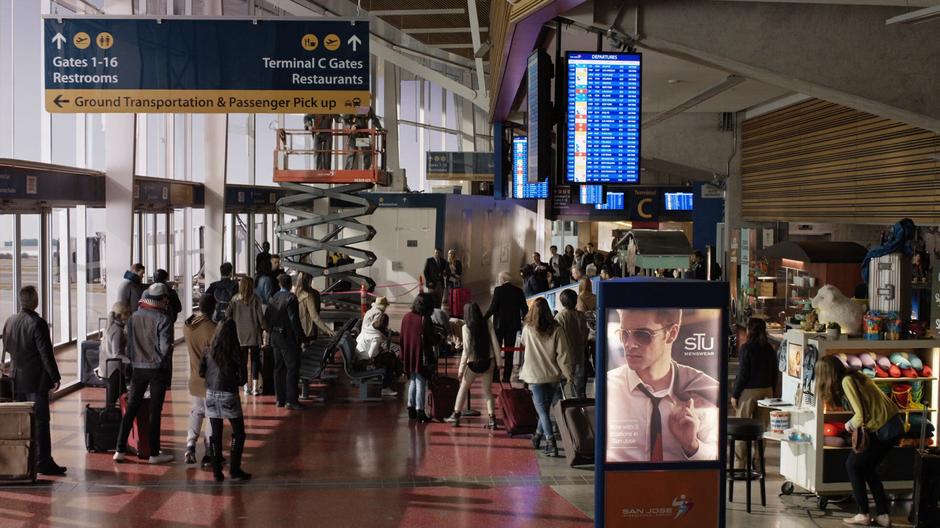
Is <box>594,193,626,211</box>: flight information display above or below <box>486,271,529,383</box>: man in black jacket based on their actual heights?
above

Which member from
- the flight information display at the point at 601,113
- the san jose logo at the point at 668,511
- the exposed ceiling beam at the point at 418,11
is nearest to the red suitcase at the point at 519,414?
the flight information display at the point at 601,113

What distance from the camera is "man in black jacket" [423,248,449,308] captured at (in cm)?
2034

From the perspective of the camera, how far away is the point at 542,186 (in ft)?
49.7

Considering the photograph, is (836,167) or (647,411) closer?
(647,411)

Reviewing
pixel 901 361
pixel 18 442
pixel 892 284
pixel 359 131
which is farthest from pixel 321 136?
pixel 901 361

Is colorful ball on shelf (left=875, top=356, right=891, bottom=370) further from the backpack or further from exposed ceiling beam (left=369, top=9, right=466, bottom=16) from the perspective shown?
exposed ceiling beam (left=369, top=9, right=466, bottom=16)

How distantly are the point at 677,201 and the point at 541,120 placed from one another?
47.1 feet

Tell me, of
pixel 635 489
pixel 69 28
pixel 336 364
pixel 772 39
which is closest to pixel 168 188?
pixel 336 364

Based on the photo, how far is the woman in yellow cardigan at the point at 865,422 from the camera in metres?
7.24

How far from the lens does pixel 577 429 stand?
29.0ft

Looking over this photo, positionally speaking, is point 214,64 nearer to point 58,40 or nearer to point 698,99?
point 58,40

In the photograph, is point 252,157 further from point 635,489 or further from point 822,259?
point 635,489

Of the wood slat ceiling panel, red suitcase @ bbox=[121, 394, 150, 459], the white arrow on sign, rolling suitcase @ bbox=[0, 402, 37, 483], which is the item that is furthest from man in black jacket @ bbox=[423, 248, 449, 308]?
rolling suitcase @ bbox=[0, 402, 37, 483]

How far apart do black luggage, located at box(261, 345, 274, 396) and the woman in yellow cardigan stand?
7248mm
